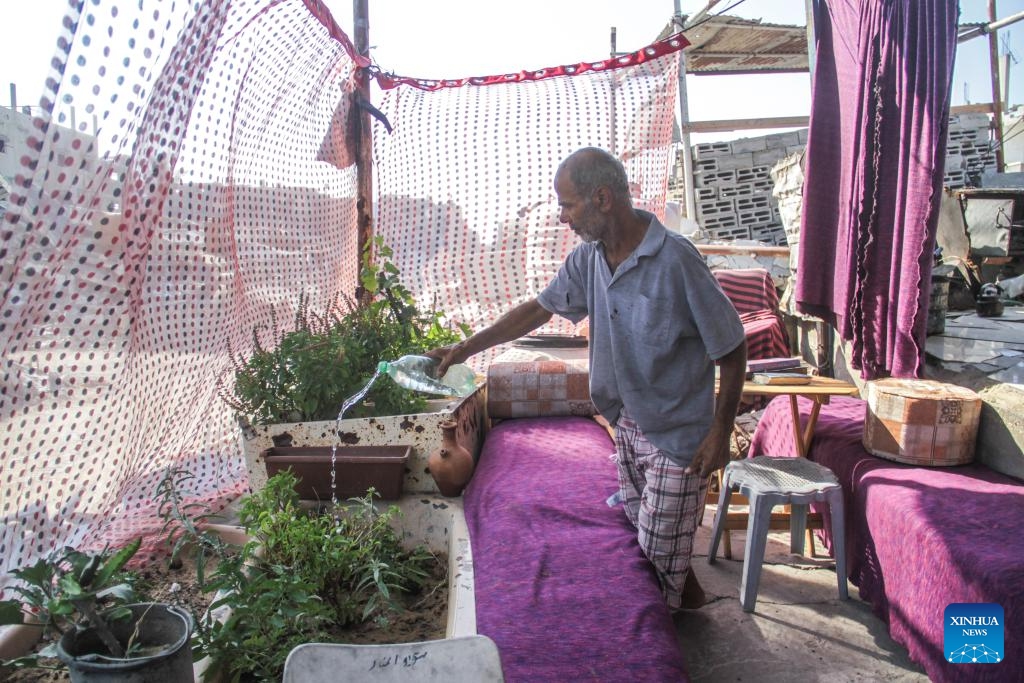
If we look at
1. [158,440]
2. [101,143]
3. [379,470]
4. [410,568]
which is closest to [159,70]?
[101,143]

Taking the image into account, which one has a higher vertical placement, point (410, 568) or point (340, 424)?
point (340, 424)

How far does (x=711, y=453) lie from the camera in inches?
102

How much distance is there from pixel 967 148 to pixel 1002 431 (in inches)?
339

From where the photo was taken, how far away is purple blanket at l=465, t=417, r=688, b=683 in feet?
6.79

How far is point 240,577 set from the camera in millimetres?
2131

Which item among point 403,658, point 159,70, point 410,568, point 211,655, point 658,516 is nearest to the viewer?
point 403,658

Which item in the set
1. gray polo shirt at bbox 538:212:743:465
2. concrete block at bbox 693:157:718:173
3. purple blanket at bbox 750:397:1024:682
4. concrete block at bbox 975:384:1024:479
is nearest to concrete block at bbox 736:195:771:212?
concrete block at bbox 693:157:718:173

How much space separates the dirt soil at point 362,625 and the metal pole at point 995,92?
362 inches

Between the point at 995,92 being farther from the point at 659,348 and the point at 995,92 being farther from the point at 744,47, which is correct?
the point at 659,348

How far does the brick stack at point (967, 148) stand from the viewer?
390 inches

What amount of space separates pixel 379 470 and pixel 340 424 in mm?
309

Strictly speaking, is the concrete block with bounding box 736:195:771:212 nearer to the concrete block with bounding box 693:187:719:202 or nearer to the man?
the concrete block with bounding box 693:187:719:202

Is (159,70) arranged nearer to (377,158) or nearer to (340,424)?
(340,424)

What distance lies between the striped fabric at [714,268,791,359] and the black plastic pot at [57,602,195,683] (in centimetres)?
493
